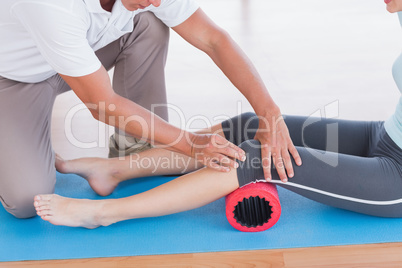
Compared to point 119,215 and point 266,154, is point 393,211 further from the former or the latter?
point 119,215

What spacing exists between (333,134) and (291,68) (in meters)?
1.24

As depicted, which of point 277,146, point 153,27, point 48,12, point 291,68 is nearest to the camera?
point 48,12

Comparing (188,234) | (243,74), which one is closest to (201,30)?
(243,74)

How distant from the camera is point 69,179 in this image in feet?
6.97

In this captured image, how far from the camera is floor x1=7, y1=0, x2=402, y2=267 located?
8.58ft

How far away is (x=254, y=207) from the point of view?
183 cm

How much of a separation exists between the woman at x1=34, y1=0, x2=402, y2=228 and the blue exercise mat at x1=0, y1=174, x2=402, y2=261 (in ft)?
0.20

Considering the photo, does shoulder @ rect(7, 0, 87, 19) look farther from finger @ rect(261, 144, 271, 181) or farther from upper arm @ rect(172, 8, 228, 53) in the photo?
finger @ rect(261, 144, 271, 181)

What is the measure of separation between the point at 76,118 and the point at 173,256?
1.17 meters

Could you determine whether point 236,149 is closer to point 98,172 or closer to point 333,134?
point 333,134

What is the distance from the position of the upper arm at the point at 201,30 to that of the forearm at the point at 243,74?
1 centimetres

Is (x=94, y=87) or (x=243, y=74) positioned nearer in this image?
(x=94, y=87)

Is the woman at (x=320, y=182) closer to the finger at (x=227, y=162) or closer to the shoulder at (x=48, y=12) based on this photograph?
the finger at (x=227, y=162)

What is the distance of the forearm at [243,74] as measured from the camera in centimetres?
186
